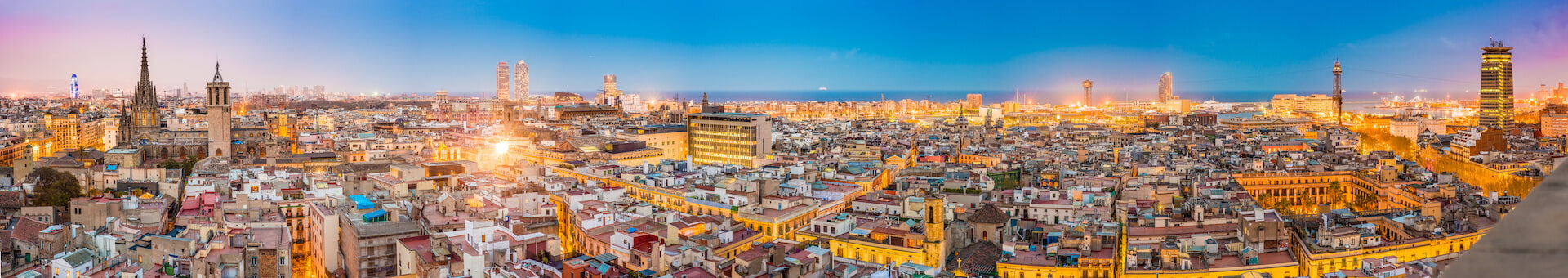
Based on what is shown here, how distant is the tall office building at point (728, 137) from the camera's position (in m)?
20.0

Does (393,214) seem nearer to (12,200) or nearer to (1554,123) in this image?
(12,200)

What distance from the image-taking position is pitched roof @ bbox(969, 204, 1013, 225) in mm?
10672

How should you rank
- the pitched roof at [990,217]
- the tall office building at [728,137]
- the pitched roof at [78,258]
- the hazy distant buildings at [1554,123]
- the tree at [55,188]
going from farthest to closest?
the hazy distant buildings at [1554,123]
the tall office building at [728,137]
the tree at [55,188]
the pitched roof at [990,217]
the pitched roof at [78,258]

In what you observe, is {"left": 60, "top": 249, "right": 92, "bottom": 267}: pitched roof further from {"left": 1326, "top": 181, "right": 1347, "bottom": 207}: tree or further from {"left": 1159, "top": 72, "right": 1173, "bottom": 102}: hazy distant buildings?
{"left": 1159, "top": 72, "right": 1173, "bottom": 102}: hazy distant buildings

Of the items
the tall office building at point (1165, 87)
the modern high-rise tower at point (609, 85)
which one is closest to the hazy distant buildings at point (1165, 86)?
the tall office building at point (1165, 87)

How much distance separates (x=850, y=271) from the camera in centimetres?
845

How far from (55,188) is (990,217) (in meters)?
10.9

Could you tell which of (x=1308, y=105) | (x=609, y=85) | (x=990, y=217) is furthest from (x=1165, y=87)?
(x=990, y=217)

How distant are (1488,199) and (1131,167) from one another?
520 centimetres

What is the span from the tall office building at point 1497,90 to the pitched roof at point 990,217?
22130 mm

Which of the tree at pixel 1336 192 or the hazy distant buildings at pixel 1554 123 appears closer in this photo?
the tree at pixel 1336 192

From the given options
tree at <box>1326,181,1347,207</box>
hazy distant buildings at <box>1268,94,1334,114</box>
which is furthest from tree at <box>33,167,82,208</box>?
hazy distant buildings at <box>1268,94,1334,114</box>

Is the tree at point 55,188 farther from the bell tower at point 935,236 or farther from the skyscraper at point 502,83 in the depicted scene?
the skyscraper at point 502,83

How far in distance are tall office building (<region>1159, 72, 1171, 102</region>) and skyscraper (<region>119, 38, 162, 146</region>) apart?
53694 millimetres
